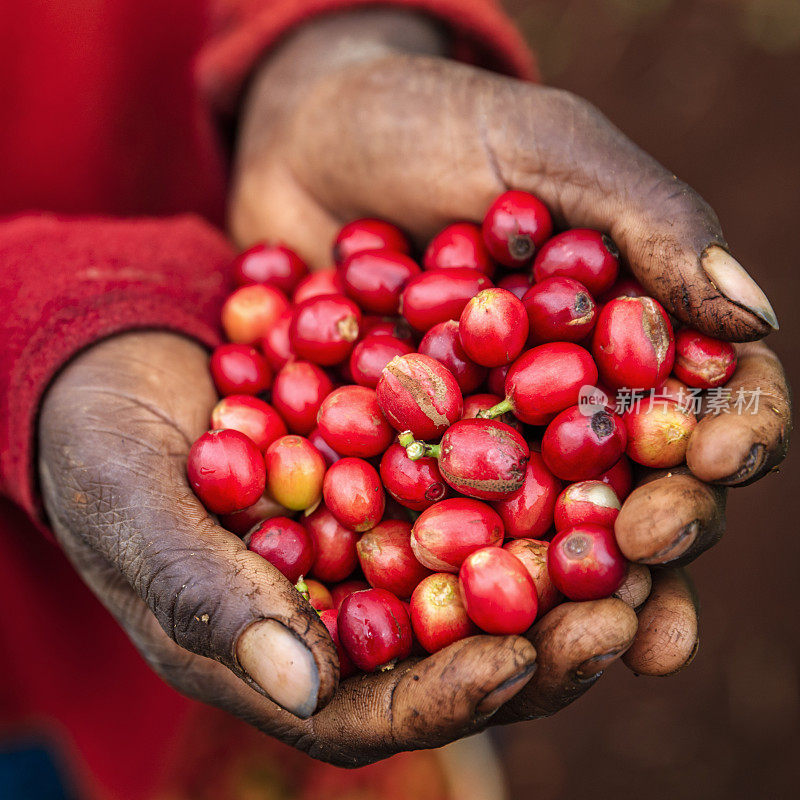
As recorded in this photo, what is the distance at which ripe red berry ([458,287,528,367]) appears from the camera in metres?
2.10

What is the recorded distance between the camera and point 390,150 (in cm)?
279

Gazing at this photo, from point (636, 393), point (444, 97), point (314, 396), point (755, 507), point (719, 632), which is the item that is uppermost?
point (444, 97)

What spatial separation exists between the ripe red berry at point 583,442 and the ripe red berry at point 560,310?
0.88 ft

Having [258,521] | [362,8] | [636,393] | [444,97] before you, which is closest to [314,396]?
[258,521]

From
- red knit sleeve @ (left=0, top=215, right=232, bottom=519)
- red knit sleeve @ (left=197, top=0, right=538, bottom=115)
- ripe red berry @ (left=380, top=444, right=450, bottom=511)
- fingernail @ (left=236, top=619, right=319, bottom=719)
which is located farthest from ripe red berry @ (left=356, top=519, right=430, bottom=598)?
red knit sleeve @ (left=197, top=0, right=538, bottom=115)

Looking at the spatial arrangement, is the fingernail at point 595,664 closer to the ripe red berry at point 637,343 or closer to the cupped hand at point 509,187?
the cupped hand at point 509,187

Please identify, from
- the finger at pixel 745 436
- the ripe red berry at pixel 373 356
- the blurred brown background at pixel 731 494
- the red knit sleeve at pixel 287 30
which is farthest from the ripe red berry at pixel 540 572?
the blurred brown background at pixel 731 494

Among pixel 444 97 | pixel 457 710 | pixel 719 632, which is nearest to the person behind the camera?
pixel 457 710

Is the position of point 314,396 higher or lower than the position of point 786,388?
lower

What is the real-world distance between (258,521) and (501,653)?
86cm

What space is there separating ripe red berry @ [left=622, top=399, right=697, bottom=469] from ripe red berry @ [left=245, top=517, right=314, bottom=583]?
0.93 meters

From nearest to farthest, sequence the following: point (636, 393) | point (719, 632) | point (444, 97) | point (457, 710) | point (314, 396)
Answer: point (457, 710) < point (636, 393) < point (314, 396) < point (444, 97) < point (719, 632)

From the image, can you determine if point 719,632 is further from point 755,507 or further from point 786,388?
point 786,388

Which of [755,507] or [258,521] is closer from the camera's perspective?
[258,521]
